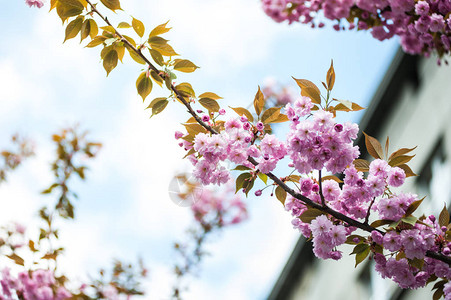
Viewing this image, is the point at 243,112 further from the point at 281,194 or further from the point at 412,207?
the point at 412,207

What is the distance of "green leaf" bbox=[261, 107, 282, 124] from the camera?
2.78 metres

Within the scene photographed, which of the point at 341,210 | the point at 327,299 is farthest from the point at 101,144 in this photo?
the point at 327,299

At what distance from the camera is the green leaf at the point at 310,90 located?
270 cm

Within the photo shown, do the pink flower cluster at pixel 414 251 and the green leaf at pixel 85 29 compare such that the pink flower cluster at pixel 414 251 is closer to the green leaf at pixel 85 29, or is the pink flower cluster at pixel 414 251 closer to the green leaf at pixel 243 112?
the green leaf at pixel 243 112

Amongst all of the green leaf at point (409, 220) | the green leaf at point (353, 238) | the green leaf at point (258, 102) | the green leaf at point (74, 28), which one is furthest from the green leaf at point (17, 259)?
the green leaf at point (409, 220)

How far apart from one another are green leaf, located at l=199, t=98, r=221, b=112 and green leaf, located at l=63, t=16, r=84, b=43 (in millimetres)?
798

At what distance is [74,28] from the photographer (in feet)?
9.36

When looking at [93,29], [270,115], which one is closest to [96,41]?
[93,29]

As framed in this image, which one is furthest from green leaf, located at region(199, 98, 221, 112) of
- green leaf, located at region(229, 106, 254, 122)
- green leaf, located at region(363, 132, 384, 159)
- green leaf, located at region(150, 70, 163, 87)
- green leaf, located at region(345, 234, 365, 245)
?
green leaf, located at region(345, 234, 365, 245)

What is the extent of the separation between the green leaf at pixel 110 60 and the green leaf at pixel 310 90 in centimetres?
104

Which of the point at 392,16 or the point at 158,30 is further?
the point at 158,30

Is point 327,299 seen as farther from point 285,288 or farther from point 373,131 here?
point 373,131

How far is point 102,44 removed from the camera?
289 cm

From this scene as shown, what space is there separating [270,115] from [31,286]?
189 centimetres
